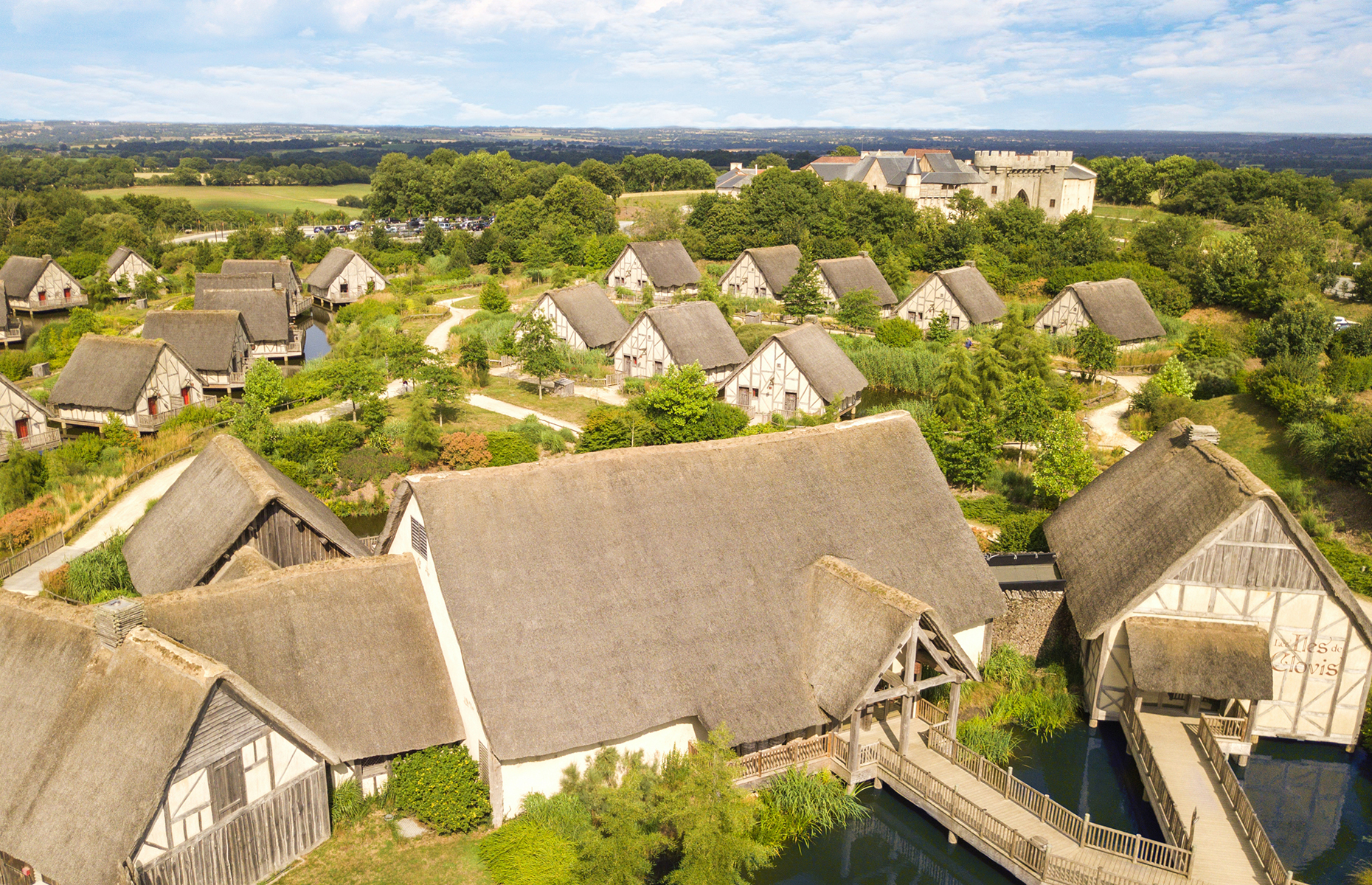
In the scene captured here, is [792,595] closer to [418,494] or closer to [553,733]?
[553,733]

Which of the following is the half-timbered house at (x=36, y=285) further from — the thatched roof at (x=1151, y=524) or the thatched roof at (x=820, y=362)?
the thatched roof at (x=1151, y=524)

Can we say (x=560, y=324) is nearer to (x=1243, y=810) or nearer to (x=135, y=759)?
(x=135, y=759)

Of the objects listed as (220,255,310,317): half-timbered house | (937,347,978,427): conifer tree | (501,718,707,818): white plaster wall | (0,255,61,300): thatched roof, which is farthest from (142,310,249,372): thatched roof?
(501,718,707,818): white plaster wall

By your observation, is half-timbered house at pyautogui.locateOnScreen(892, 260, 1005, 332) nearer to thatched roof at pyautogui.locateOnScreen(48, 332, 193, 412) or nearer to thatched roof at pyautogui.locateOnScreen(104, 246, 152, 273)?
thatched roof at pyautogui.locateOnScreen(48, 332, 193, 412)

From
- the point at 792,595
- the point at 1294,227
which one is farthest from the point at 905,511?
the point at 1294,227

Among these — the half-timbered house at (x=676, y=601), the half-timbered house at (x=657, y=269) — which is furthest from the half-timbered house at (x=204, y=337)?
the half-timbered house at (x=676, y=601)
